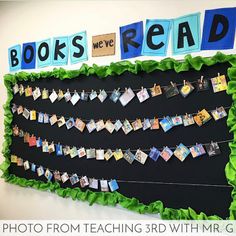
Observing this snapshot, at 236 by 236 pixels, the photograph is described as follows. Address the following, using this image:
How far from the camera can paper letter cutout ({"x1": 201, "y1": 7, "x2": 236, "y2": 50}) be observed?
1.44m

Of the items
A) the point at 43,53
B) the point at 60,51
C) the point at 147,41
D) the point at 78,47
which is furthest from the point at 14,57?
the point at 147,41

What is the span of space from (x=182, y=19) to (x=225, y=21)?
0.24 metres

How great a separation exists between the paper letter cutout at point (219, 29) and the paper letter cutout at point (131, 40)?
1.29 ft

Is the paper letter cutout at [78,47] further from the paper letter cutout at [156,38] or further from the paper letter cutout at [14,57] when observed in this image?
the paper letter cutout at [14,57]

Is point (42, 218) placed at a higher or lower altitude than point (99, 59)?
lower

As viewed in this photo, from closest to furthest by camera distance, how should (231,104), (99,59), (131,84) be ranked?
(231,104)
(131,84)
(99,59)

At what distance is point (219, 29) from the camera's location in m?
1.47

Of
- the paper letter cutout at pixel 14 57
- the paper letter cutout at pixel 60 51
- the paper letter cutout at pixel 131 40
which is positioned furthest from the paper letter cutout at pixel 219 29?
the paper letter cutout at pixel 14 57

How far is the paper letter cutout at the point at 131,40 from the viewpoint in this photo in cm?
176

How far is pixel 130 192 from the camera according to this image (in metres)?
1.78

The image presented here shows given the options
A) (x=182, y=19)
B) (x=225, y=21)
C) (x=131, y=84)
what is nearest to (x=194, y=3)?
(x=182, y=19)

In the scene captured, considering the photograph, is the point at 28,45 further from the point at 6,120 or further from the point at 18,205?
the point at 18,205

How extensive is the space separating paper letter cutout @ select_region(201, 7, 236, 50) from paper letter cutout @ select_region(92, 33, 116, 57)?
1.96 ft

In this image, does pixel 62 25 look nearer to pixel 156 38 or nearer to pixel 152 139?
pixel 156 38
